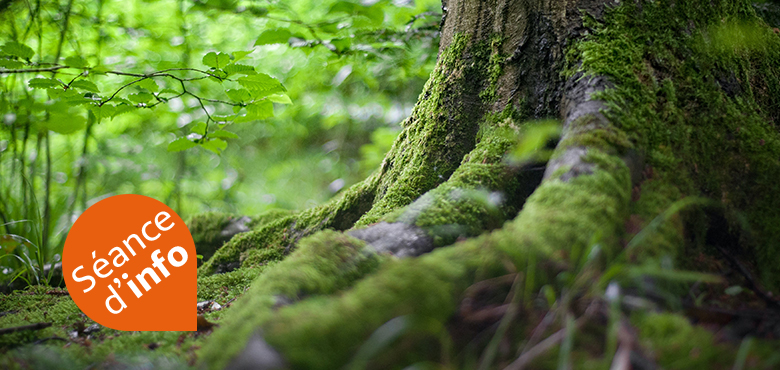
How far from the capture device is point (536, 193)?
1.25m

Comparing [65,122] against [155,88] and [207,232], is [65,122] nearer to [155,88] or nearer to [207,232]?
[207,232]

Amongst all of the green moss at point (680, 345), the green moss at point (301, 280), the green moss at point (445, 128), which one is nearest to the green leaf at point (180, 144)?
the green moss at point (445, 128)

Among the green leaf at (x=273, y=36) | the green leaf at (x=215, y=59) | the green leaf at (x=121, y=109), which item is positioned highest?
the green leaf at (x=273, y=36)

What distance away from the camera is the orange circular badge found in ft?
5.62

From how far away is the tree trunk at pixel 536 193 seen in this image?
34.4 inches

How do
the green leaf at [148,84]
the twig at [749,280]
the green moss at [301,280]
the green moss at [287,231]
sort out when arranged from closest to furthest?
the green moss at [301,280] < the twig at [749,280] < the green leaf at [148,84] < the green moss at [287,231]

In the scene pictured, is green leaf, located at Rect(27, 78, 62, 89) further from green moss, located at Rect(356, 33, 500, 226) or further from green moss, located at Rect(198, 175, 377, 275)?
green moss, located at Rect(356, 33, 500, 226)

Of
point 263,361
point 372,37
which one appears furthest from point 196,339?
point 372,37

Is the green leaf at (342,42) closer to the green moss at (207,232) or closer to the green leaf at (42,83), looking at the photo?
the green leaf at (42,83)

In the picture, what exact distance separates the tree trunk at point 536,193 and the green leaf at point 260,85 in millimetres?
776

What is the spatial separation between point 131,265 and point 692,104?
274 centimetres

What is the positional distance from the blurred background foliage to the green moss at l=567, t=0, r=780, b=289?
4.27 feet

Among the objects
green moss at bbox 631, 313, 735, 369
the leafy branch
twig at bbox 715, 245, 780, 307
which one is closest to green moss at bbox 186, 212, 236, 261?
the leafy branch

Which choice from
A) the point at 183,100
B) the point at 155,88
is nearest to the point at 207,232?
the point at 183,100
